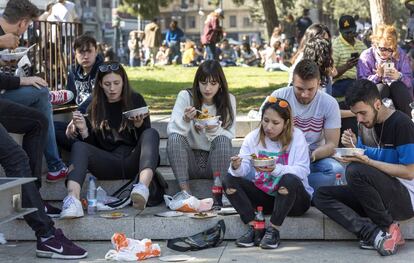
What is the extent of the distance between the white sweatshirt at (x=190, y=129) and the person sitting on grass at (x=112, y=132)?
0.69 feet

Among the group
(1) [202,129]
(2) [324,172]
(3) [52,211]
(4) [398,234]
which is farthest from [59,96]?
(4) [398,234]

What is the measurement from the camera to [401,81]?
25.5ft

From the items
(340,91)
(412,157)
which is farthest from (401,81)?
(412,157)

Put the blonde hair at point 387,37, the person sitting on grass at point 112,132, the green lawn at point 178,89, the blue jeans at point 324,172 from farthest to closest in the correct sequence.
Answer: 1. the green lawn at point 178,89
2. the blonde hair at point 387,37
3. the person sitting on grass at point 112,132
4. the blue jeans at point 324,172

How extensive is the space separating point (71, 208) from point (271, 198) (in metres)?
1.62

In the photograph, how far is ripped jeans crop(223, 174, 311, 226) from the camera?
5699 mm

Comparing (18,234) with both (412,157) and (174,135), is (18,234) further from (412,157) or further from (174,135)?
(412,157)

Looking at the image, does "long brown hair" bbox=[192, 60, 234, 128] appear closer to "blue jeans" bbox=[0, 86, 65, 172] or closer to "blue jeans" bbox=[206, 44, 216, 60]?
"blue jeans" bbox=[0, 86, 65, 172]

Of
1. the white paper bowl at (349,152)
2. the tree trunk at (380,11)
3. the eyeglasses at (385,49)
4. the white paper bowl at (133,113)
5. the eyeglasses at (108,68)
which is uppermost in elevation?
the tree trunk at (380,11)

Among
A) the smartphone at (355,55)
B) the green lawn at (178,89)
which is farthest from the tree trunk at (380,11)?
the smartphone at (355,55)

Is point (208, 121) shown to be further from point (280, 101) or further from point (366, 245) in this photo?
point (366, 245)

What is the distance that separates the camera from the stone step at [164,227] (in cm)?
598

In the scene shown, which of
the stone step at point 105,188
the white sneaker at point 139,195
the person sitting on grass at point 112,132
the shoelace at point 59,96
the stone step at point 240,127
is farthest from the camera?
the stone step at point 240,127

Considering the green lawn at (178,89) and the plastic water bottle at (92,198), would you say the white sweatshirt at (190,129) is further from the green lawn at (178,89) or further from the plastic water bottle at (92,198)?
the green lawn at (178,89)
